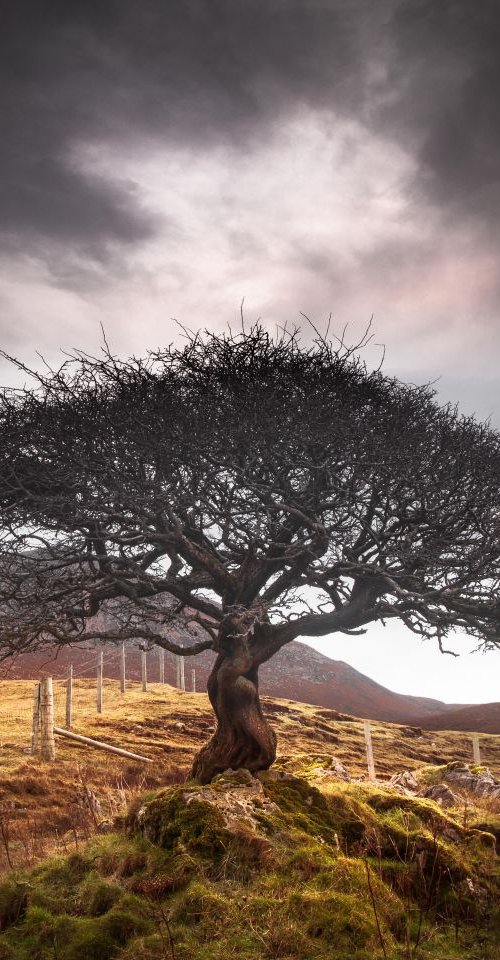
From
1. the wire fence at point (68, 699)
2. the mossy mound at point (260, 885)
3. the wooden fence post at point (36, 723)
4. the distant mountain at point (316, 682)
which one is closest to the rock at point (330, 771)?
the mossy mound at point (260, 885)

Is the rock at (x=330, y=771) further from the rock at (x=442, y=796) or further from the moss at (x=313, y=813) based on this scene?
the rock at (x=442, y=796)

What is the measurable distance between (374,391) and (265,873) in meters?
13.0

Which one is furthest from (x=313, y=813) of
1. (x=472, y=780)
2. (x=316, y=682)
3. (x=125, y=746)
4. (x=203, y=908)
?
(x=316, y=682)

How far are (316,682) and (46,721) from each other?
61.7m

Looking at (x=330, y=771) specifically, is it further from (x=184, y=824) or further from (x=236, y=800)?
(x=184, y=824)

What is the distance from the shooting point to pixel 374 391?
17922mm

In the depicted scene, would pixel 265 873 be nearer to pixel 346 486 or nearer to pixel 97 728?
pixel 346 486

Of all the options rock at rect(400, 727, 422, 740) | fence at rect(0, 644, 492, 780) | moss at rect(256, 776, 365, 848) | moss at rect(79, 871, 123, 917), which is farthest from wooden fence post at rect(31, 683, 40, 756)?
rock at rect(400, 727, 422, 740)

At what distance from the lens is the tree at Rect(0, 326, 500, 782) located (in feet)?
47.8

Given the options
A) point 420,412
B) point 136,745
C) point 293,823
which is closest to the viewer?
point 293,823

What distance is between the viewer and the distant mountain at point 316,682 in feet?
209

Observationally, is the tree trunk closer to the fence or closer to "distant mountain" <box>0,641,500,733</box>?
the fence

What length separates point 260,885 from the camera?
788 cm

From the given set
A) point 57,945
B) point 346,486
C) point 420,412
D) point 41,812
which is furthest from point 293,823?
point 420,412
